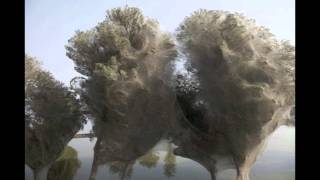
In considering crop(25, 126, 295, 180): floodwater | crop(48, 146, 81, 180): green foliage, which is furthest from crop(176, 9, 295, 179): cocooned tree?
crop(48, 146, 81, 180): green foliage

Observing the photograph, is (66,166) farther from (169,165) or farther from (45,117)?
(169,165)

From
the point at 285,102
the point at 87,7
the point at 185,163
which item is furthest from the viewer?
the point at 87,7

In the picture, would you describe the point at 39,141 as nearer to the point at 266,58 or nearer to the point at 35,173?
the point at 35,173

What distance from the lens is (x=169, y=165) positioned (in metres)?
2.97

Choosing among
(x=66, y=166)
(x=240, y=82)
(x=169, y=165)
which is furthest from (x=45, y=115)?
(x=240, y=82)

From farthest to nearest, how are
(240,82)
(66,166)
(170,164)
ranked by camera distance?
1. (66,166)
2. (170,164)
3. (240,82)

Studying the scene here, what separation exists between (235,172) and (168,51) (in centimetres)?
92

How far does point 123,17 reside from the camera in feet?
10.2

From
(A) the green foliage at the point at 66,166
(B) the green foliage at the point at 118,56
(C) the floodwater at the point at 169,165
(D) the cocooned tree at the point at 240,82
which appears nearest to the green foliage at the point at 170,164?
(C) the floodwater at the point at 169,165

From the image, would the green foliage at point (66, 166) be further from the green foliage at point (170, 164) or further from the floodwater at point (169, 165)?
the green foliage at point (170, 164)

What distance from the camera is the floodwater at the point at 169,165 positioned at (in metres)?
2.73

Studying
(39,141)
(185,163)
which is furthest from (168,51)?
(39,141)

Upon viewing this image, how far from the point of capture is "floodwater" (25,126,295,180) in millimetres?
2734

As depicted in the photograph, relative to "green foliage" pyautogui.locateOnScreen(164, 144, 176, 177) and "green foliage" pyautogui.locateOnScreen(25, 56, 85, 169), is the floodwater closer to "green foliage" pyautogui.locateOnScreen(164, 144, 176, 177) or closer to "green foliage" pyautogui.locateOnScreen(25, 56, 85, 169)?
"green foliage" pyautogui.locateOnScreen(164, 144, 176, 177)
